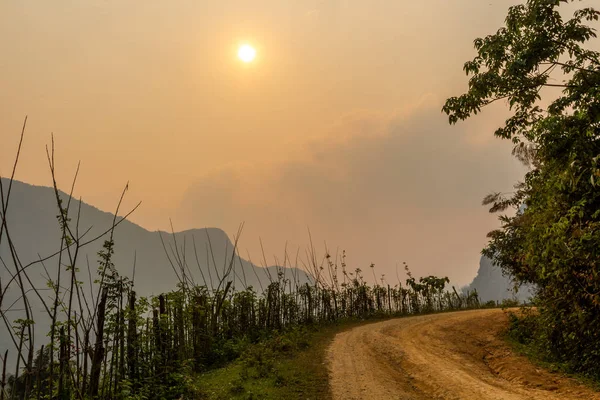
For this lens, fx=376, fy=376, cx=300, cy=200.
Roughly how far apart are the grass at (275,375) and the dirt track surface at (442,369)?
0.54 m

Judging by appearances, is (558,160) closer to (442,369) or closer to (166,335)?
(442,369)

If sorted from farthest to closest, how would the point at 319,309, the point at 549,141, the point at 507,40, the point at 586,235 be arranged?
1. the point at 319,309
2. the point at 507,40
3. the point at 549,141
4. the point at 586,235

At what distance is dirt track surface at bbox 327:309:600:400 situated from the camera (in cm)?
923

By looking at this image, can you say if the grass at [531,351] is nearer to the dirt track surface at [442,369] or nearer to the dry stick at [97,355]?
the dirt track surface at [442,369]

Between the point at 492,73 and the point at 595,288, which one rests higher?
the point at 492,73

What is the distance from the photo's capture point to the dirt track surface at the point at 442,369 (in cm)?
923

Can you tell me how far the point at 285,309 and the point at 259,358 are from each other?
8701 millimetres

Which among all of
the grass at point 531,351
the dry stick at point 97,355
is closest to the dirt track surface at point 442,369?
the grass at point 531,351

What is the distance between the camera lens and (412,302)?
30.1 meters

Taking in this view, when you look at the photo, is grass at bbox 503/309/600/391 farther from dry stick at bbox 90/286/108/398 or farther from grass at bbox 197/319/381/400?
dry stick at bbox 90/286/108/398

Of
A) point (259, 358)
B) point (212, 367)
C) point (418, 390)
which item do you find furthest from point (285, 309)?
point (418, 390)

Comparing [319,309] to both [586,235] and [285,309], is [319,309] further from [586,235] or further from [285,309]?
[586,235]

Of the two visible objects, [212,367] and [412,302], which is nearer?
[212,367]

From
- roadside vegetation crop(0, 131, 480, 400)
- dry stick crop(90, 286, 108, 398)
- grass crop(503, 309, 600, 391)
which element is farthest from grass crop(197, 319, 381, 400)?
grass crop(503, 309, 600, 391)
